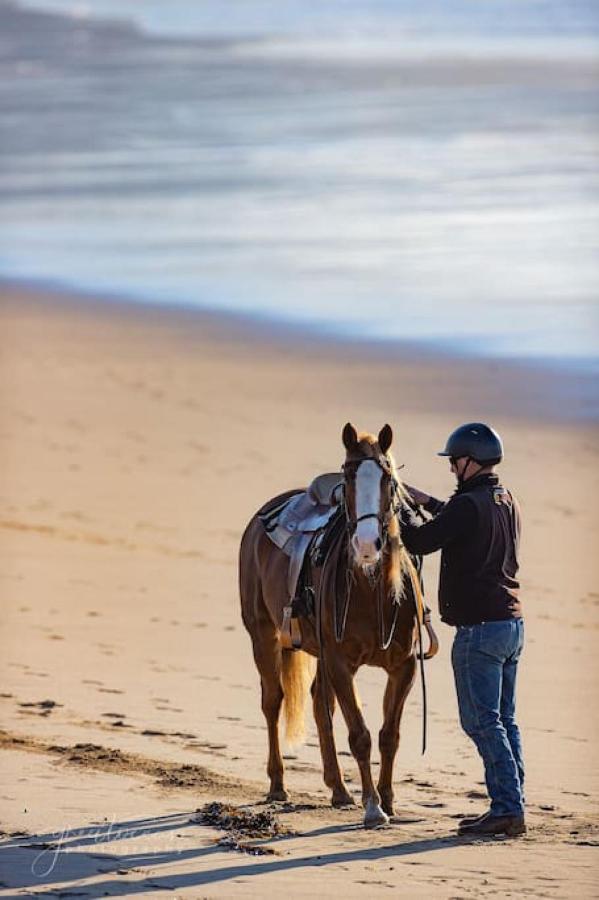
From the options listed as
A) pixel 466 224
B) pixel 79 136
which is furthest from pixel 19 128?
pixel 466 224

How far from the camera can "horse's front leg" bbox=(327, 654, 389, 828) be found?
8.39 meters

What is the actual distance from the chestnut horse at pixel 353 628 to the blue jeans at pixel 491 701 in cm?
42

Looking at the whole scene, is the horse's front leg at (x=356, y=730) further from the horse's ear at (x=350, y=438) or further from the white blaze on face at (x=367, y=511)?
the horse's ear at (x=350, y=438)

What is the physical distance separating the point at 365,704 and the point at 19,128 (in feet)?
105

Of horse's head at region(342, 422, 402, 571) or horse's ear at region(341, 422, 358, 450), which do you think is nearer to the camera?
horse's head at region(342, 422, 402, 571)

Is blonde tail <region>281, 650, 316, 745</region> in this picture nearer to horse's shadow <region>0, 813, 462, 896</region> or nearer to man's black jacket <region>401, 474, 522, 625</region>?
horse's shadow <region>0, 813, 462, 896</region>

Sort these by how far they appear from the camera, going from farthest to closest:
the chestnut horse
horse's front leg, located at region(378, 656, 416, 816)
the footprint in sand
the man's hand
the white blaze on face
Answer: the footprint in sand < the man's hand < horse's front leg, located at region(378, 656, 416, 816) < the chestnut horse < the white blaze on face

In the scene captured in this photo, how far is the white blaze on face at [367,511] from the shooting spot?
25.7ft

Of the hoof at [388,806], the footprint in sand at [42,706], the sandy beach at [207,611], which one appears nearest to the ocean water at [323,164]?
the sandy beach at [207,611]

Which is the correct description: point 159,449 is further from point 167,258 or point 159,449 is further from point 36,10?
point 36,10

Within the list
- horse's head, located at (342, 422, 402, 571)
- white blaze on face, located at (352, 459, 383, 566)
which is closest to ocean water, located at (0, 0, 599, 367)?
horse's head, located at (342, 422, 402, 571)

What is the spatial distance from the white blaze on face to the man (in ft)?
1.20

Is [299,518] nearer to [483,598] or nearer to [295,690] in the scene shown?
[295,690]

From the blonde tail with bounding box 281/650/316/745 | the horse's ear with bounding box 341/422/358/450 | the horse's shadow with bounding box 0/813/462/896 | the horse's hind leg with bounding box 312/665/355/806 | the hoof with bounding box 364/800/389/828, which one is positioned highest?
the horse's ear with bounding box 341/422/358/450
